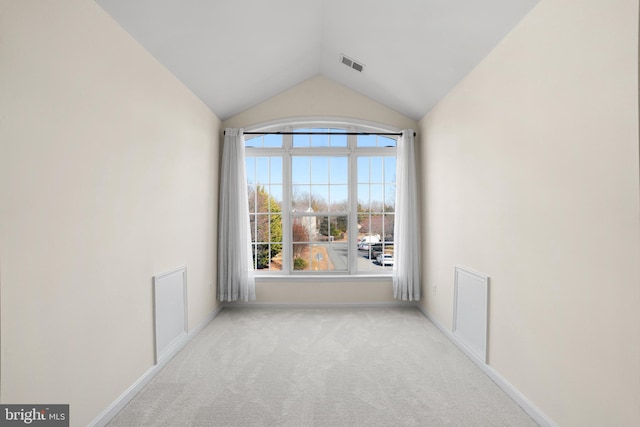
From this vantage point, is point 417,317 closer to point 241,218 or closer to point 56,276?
point 241,218

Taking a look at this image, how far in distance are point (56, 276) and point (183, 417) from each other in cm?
117

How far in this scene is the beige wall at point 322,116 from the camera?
175 inches

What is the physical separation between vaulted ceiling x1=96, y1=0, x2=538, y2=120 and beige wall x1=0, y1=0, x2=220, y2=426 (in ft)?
0.88

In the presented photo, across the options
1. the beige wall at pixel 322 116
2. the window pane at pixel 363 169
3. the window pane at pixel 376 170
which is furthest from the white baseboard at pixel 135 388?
the window pane at pixel 376 170

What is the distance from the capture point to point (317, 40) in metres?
3.51

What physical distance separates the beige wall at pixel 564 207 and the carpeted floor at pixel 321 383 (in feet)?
1.29

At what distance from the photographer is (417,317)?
4.06 m

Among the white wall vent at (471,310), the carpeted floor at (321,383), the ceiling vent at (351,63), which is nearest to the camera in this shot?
the carpeted floor at (321,383)

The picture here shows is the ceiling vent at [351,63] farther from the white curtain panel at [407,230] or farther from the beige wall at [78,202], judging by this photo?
the beige wall at [78,202]

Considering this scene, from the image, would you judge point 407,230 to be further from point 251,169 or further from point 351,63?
point 251,169

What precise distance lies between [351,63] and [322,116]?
0.88 meters

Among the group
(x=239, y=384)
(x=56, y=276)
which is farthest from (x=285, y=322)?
(x=56, y=276)

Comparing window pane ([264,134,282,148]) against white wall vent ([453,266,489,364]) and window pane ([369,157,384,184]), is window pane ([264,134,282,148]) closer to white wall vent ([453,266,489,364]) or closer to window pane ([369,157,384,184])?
window pane ([369,157,384,184])

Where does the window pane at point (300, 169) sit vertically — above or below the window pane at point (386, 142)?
below
